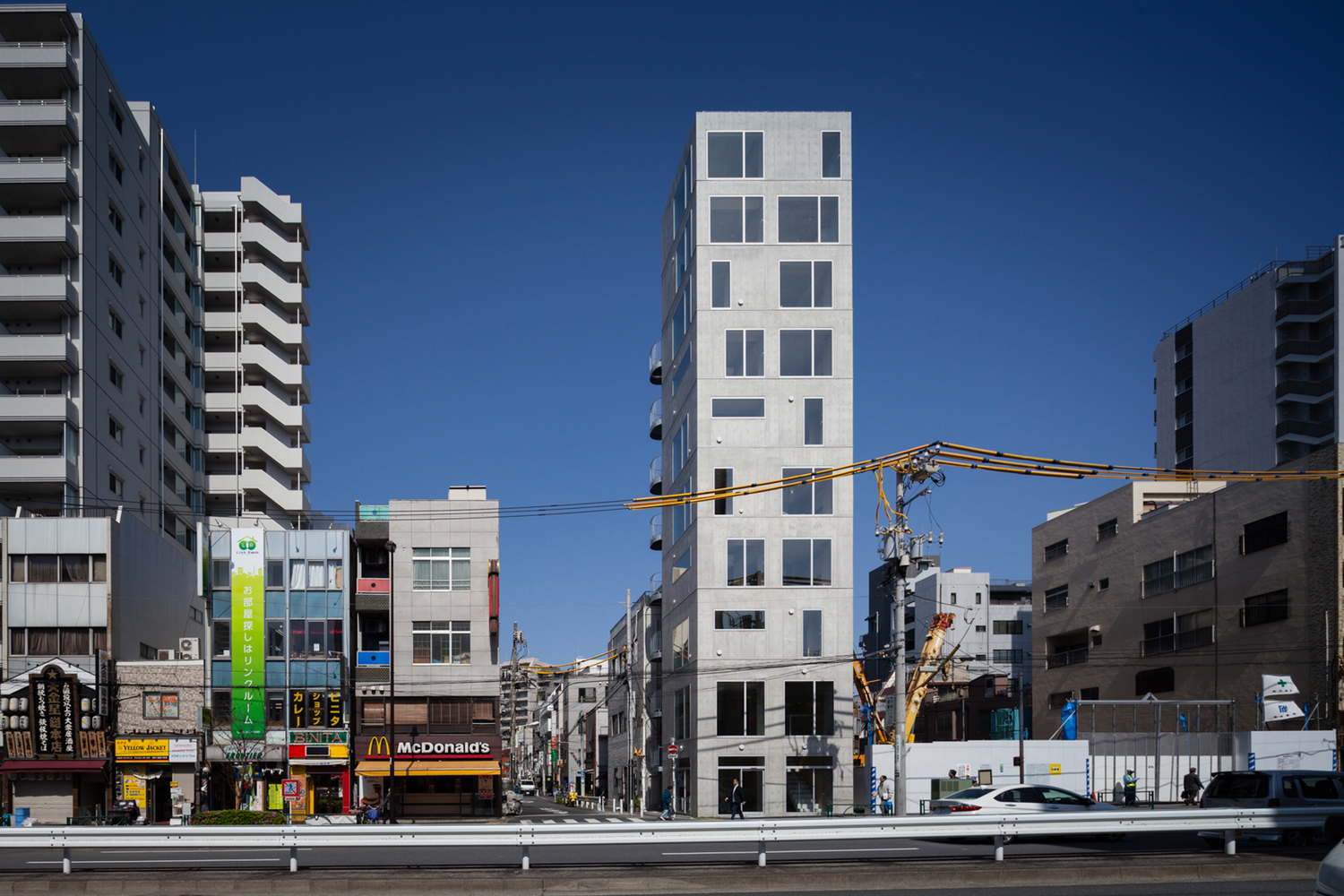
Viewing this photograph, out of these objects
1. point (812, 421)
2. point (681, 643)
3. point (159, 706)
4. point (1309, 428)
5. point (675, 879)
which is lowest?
point (159, 706)

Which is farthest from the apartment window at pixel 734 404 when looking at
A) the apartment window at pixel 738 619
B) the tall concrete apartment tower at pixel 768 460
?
the apartment window at pixel 738 619

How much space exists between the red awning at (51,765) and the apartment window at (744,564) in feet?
97.3

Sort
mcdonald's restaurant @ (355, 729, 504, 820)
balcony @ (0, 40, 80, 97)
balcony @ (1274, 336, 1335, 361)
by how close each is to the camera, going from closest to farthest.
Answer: mcdonald's restaurant @ (355, 729, 504, 820), balcony @ (0, 40, 80, 97), balcony @ (1274, 336, 1335, 361)

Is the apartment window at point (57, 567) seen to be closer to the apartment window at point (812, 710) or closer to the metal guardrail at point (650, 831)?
the apartment window at point (812, 710)

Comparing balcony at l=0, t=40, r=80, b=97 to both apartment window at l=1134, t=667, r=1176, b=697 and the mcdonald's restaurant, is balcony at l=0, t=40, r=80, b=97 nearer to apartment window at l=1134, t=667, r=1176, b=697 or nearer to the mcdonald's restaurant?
the mcdonald's restaurant

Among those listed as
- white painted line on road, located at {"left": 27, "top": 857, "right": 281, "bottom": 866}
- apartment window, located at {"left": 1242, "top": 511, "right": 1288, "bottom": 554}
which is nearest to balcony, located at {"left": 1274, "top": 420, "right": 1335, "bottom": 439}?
apartment window, located at {"left": 1242, "top": 511, "right": 1288, "bottom": 554}

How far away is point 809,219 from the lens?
2309 inches

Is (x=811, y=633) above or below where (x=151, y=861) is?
above

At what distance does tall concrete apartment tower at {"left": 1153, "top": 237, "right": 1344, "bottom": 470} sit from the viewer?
90.5m

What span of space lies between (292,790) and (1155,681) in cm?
4429

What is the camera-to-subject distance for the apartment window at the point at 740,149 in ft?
193

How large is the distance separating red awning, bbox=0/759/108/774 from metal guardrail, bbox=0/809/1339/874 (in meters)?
35.5

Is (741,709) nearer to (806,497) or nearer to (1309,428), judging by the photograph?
(806,497)

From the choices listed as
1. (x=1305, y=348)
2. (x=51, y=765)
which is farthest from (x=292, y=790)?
(x=1305, y=348)
